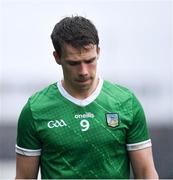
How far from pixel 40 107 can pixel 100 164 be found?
0.41 metres

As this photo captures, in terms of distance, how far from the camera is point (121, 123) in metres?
3.84

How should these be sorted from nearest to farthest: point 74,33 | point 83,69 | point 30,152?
point 83,69, point 74,33, point 30,152

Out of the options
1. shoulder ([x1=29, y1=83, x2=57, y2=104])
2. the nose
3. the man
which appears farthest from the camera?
shoulder ([x1=29, y1=83, x2=57, y2=104])

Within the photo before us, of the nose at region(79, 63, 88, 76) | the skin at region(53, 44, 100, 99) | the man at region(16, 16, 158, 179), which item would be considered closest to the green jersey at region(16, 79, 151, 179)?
the man at region(16, 16, 158, 179)

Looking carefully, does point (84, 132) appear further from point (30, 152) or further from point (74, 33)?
point (74, 33)

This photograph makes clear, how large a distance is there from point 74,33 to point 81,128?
1.51ft

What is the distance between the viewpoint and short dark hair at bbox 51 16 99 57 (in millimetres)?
3754

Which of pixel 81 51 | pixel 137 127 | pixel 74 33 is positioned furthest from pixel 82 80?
pixel 137 127

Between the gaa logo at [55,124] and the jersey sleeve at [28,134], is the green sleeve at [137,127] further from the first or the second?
the jersey sleeve at [28,134]

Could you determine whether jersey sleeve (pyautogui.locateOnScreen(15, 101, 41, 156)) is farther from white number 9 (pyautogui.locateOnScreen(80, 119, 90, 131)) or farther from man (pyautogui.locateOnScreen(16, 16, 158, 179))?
white number 9 (pyautogui.locateOnScreen(80, 119, 90, 131))

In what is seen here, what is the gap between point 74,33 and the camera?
149 inches

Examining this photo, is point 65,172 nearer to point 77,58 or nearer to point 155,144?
point 77,58

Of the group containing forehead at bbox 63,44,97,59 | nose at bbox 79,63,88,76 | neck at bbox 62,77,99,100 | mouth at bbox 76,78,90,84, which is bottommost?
neck at bbox 62,77,99,100

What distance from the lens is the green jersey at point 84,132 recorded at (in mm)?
3816
